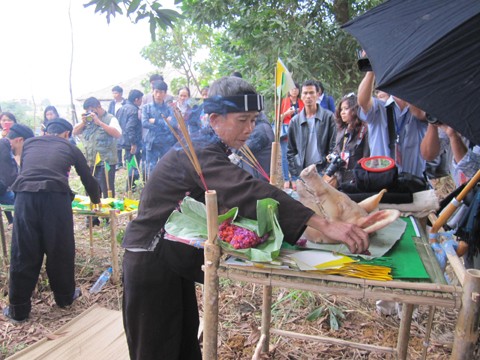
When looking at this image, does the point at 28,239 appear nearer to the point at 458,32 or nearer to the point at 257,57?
the point at 458,32

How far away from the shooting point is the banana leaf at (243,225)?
4.41ft

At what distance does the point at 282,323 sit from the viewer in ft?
9.99

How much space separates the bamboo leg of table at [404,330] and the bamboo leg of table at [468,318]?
1.06 m

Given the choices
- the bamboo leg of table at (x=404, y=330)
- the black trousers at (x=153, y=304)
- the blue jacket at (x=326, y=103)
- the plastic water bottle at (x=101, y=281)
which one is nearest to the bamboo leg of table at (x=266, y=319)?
the black trousers at (x=153, y=304)

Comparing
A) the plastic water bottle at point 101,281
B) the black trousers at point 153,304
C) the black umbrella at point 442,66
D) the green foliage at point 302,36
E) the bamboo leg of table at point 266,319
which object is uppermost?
the green foliage at point 302,36

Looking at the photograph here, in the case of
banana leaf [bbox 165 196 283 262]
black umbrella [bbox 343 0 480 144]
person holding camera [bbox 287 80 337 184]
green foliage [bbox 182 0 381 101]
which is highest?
green foliage [bbox 182 0 381 101]

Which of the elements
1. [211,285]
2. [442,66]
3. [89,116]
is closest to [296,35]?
[89,116]

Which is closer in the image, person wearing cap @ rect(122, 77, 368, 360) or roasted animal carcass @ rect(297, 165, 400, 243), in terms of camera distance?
person wearing cap @ rect(122, 77, 368, 360)

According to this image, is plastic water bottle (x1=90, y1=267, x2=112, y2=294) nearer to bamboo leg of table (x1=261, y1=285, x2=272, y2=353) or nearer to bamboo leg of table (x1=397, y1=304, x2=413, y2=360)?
bamboo leg of table (x1=261, y1=285, x2=272, y2=353)

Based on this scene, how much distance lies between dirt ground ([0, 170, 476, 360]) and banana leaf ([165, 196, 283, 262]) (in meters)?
1.65

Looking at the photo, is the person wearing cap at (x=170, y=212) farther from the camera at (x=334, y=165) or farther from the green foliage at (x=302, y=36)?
the green foliage at (x=302, y=36)

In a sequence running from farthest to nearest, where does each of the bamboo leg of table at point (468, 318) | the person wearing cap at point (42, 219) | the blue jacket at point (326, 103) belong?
the blue jacket at point (326, 103), the person wearing cap at point (42, 219), the bamboo leg of table at point (468, 318)

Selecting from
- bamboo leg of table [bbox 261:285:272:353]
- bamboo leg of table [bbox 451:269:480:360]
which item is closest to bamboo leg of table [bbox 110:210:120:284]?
bamboo leg of table [bbox 261:285:272:353]

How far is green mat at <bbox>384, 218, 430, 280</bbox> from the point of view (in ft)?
4.37
